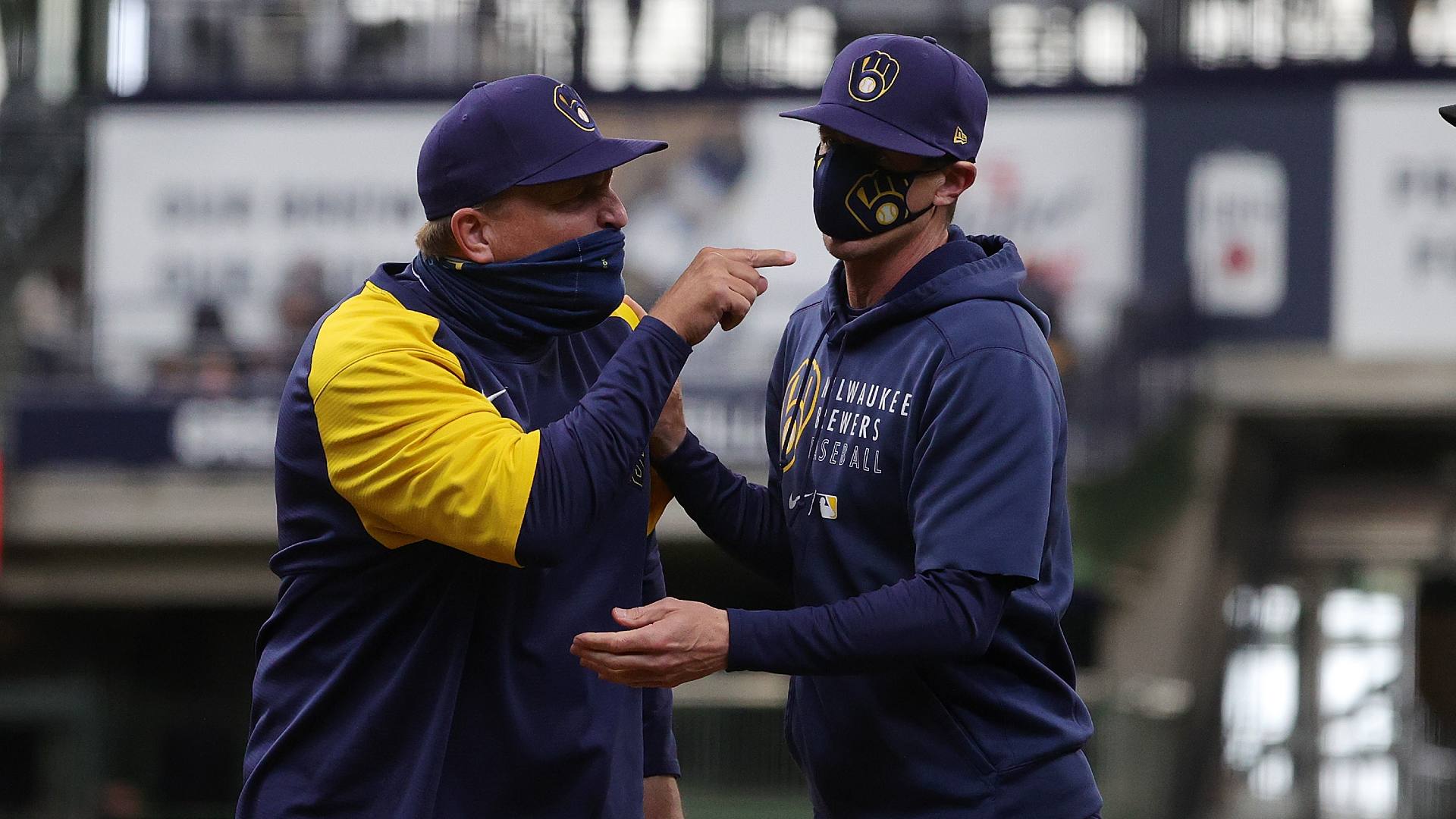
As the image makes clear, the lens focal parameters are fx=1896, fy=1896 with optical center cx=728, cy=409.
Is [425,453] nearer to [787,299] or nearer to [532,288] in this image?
[532,288]

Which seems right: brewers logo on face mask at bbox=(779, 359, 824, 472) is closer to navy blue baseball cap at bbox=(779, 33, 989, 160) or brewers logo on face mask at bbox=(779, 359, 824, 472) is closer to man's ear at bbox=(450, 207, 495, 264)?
navy blue baseball cap at bbox=(779, 33, 989, 160)

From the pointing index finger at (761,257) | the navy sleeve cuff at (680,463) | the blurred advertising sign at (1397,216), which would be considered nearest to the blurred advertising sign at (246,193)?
the blurred advertising sign at (1397,216)

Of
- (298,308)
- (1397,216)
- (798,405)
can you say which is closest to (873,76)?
(798,405)

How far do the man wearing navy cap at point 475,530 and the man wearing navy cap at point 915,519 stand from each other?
25cm

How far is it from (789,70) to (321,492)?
1479cm

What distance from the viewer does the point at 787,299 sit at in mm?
16062

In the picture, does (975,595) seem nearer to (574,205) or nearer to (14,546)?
(574,205)

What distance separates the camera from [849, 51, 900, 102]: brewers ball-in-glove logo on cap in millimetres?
3492

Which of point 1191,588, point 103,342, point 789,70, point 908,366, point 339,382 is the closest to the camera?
point 339,382

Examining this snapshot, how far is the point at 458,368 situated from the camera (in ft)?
10.8

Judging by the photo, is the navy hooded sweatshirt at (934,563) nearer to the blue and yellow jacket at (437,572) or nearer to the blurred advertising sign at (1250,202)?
the blue and yellow jacket at (437,572)

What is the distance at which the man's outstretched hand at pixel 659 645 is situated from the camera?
10.3ft

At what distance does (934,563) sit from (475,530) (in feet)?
2.56

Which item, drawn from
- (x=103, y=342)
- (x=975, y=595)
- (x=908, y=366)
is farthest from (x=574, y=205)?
(x=103, y=342)
